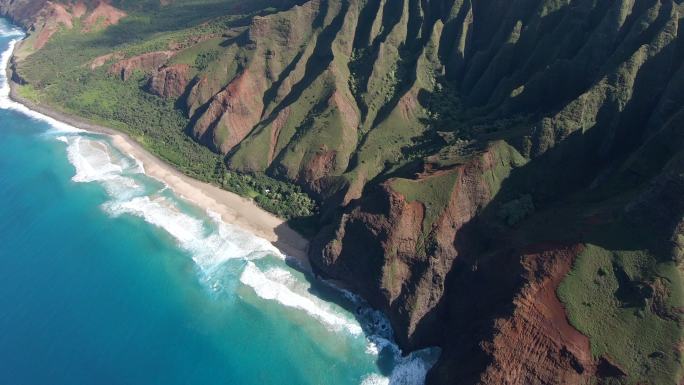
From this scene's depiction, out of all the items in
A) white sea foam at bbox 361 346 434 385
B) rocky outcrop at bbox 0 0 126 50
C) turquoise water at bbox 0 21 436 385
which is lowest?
rocky outcrop at bbox 0 0 126 50

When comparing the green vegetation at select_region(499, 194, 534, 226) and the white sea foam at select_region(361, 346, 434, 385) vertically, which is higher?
the green vegetation at select_region(499, 194, 534, 226)

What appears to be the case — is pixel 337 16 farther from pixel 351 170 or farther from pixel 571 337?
pixel 571 337

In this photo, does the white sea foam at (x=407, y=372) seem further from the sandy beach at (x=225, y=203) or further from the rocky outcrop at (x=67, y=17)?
the rocky outcrop at (x=67, y=17)

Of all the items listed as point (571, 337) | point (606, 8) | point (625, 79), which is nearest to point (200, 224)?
point (571, 337)

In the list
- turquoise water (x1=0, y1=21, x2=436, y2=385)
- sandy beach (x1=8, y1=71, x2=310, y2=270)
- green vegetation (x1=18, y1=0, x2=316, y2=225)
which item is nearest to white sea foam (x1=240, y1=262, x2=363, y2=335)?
turquoise water (x1=0, y1=21, x2=436, y2=385)

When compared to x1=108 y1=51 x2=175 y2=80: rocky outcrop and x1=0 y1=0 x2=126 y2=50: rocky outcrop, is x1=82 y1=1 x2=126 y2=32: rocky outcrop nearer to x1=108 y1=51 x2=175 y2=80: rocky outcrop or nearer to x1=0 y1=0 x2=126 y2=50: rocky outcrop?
x1=0 y1=0 x2=126 y2=50: rocky outcrop

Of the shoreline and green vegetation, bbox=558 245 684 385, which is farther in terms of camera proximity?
the shoreline
